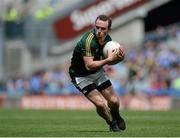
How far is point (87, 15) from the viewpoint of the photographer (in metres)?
39.4

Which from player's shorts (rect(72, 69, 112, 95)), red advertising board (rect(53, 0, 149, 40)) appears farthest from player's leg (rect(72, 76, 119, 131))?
red advertising board (rect(53, 0, 149, 40))

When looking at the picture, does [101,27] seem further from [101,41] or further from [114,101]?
[114,101]

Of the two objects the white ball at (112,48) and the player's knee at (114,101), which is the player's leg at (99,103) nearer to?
the player's knee at (114,101)

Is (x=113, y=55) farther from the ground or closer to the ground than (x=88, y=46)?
closer to the ground

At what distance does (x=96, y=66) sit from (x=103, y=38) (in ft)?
1.76

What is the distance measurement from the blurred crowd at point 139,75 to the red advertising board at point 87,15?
5.80 feet

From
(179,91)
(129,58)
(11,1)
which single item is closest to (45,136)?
(179,91)

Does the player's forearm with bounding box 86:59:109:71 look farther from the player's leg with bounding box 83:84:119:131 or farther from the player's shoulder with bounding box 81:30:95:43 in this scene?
the player's leg with bounding box 83:84:119:131

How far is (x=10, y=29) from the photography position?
39.0 m

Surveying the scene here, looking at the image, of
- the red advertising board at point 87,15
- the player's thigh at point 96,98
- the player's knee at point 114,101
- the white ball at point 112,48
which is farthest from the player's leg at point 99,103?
the red advertising board at point 87,15

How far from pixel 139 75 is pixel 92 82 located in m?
15.3

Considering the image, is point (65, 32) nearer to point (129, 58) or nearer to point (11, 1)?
point (11, 1)

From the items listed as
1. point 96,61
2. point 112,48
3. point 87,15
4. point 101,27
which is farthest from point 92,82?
point 87,15

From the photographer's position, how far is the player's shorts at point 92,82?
14555mm
